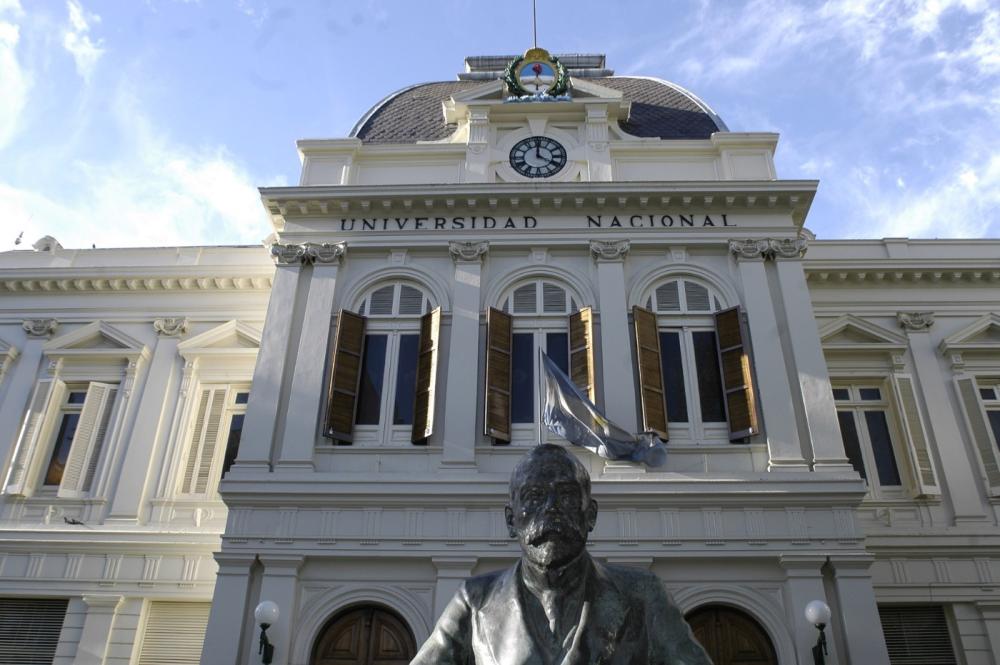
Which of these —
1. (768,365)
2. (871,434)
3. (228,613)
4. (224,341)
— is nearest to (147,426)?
(224,341)

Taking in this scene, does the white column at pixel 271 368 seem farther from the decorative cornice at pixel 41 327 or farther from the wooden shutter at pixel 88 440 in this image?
the decorative cornice at pixel 41 327

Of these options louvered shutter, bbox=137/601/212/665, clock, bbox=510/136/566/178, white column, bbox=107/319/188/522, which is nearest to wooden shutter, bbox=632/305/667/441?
clock, bbox=510/136/566/178

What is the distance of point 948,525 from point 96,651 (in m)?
14.3

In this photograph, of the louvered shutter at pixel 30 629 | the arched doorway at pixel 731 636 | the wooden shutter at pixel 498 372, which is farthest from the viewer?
the louvered shutter at pixel 30 629

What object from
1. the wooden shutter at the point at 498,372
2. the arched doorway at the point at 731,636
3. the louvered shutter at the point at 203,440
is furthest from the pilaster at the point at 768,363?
the louvered shutter at the point at 203,440

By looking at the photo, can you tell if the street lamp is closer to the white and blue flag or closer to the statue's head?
the white and blue flag

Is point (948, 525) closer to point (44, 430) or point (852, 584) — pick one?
point (852, 584)

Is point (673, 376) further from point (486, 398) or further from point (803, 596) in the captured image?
point (803, 596)

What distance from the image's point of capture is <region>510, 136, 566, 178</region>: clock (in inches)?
625

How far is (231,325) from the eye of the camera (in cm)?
1655

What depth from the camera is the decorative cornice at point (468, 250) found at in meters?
14.6

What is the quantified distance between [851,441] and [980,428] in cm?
232

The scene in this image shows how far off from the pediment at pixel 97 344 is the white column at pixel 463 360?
6.73 metres

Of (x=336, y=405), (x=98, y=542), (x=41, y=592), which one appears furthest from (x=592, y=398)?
(x=41, y=592)
